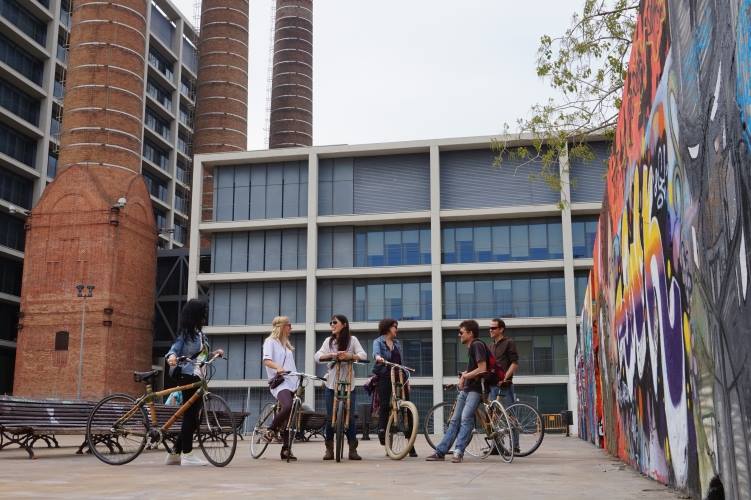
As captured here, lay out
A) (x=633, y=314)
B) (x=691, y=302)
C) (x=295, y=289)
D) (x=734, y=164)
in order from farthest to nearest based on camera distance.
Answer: (x=295, y=289), (x=633, y=314), (x=691, y=302), (x=734, y=164)

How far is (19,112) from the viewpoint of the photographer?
174 ft

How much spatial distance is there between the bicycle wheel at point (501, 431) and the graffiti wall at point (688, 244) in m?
1.54

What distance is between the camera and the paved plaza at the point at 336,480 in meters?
5.15

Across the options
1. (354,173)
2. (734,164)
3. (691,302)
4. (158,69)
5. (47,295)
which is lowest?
(691,302)

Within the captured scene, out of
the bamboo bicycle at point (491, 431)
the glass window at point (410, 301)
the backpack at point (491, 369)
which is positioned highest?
the glass window at point (410, 301)

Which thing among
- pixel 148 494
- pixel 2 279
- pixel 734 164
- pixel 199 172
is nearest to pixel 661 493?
pixel 734 164

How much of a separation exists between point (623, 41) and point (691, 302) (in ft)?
34.3

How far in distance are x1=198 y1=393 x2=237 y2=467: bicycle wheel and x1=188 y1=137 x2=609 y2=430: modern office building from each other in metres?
32.3

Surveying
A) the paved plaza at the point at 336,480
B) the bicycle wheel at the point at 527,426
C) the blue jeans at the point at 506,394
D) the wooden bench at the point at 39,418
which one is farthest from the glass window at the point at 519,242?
the paved plaza at the point at 336,480

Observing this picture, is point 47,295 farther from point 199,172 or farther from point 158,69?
point 158,69

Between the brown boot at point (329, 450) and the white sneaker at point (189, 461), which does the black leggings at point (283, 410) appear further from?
the white sneaker at point (189, 461)

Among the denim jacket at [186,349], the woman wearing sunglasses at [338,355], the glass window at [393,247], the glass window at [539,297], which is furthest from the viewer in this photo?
the glass window at [393,247]

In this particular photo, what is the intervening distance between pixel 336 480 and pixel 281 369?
302 centimetres

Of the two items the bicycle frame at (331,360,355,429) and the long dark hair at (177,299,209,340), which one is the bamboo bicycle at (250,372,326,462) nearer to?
the bicycle frame at (331,360,355,429)
